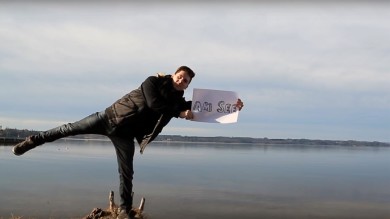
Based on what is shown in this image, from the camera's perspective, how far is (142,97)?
272 inches

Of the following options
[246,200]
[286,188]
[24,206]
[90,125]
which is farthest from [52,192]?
[90,125]

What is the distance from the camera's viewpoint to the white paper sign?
7684mm

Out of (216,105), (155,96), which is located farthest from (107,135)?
(216,105)

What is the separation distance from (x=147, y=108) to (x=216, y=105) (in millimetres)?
1377

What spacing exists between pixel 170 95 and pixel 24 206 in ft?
52.8

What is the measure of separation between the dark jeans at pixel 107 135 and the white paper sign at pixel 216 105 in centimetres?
122

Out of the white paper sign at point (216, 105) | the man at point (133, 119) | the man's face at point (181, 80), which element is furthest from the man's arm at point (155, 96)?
the white paper sign at point (216, 105)

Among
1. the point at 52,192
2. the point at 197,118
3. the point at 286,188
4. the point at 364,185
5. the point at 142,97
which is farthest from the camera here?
the point at 364,185

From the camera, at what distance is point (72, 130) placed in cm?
739

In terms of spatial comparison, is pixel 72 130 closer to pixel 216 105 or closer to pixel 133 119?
pixel 133 119

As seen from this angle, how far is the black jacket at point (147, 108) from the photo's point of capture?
6.80 metres

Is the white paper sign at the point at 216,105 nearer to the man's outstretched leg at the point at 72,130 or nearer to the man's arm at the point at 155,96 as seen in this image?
the man's arm at the point at 155,96

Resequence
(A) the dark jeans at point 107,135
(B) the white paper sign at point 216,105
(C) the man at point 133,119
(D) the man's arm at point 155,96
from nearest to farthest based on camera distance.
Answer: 1. (D) the man's arm at point 155,96
2. (C) the man at point 133,119
3. (A) the dark jeans at point 107,135
4. (B) the white paper sign at point 216,105

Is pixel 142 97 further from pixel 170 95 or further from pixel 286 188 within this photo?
pixel 286 188
